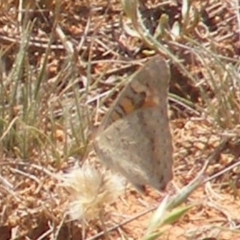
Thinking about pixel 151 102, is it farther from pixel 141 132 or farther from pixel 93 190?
pixel 93 190

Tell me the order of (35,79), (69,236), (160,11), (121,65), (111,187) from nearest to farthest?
1. (111,187)
2. (69,236)
3. (35,79)
4. (121,65)
5. (160,11)

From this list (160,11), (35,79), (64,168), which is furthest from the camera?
(160,11)

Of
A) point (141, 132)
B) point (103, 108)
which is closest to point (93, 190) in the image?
point (141, 132)

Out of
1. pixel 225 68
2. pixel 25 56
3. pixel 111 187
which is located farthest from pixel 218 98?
pixel 111 187

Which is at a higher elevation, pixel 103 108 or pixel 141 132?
pixel 141 132

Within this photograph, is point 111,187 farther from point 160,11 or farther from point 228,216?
point 160,11

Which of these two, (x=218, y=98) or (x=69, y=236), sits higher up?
(x=218, y=98)

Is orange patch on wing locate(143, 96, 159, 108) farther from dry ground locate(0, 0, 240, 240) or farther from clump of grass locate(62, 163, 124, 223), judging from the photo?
dry ground locate(0, 0, 240, 240)

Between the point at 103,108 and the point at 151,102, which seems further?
the point at 103,108
